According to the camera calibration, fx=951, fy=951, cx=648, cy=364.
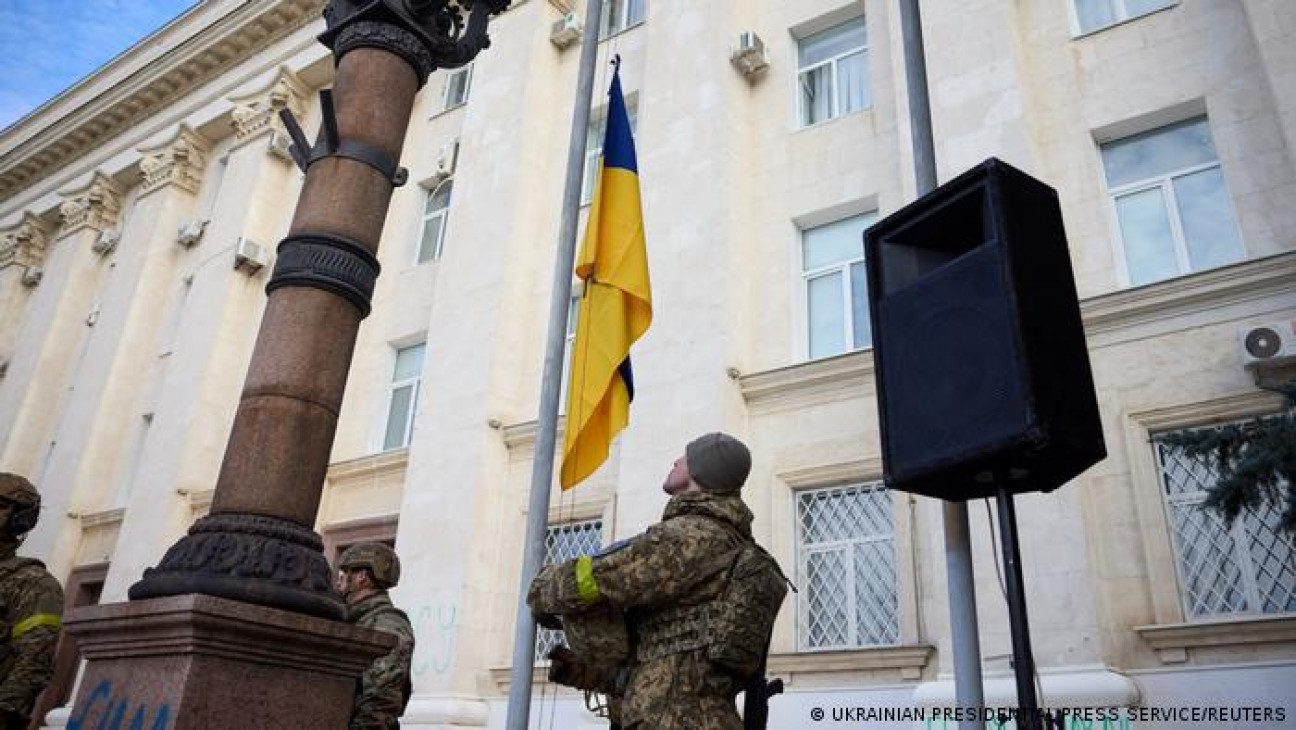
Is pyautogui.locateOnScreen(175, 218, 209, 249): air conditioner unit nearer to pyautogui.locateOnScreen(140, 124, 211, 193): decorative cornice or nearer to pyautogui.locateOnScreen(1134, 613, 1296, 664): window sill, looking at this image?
pyautogui.locateOnScreen(140, 124, 211, 193): decorative cornice

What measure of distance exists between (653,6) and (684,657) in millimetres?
11853

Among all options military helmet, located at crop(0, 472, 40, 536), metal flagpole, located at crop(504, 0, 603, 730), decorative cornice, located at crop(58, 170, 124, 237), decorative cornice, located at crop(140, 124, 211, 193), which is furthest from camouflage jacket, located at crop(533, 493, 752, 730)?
decorative cornice, located at crop(58, 170, 124, 237)

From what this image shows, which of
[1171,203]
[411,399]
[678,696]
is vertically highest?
[1171,203]

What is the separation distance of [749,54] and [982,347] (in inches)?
373

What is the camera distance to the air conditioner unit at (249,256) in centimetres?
1681

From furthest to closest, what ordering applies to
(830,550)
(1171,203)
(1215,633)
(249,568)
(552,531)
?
(552,531)
(830,550)
(1171,203)
(1215,633)
(249,568)

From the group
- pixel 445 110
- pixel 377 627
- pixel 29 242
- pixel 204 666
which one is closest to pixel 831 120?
pixel 445 110

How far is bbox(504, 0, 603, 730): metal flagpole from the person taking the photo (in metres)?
5.61

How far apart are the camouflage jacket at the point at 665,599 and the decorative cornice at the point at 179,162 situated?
20.3m

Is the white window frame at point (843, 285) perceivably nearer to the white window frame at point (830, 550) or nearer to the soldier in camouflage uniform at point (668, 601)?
the white window frame at point (830, 550)

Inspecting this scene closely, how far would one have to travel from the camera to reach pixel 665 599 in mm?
3154

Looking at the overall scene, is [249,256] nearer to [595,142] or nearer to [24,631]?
[595,142]

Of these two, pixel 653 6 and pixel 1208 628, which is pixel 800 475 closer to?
pixel 1208 628

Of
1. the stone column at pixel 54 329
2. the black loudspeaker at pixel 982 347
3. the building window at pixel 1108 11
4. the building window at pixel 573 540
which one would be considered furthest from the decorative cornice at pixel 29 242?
the black loudspeaker at pixel 982 347
